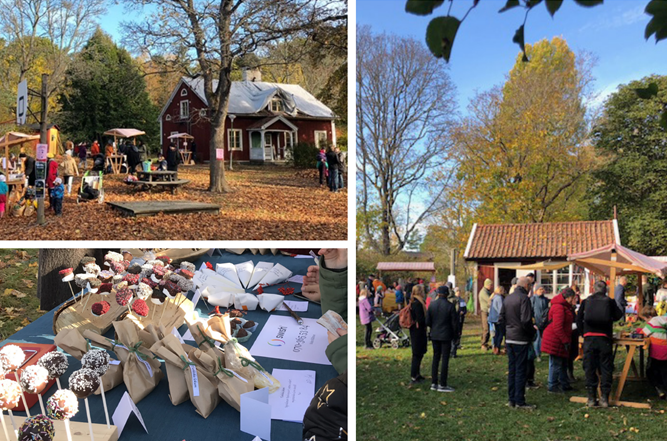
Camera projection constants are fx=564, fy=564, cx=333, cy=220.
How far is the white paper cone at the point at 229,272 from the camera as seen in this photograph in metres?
2.63

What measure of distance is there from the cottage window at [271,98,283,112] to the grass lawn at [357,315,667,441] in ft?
13.9

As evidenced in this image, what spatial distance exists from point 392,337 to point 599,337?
146 inches

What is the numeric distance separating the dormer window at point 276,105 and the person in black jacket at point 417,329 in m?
3.99

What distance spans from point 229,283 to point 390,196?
20105mm

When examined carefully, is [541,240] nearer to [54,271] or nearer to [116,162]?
[116,162]

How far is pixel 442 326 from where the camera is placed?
552 cm

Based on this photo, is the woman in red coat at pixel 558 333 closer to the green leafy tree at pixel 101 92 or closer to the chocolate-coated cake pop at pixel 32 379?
the chocolate-coated cake pop at pixel 32 379

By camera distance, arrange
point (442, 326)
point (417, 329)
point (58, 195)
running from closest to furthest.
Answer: point (442, 326), point (417, 329), point (58, 195)

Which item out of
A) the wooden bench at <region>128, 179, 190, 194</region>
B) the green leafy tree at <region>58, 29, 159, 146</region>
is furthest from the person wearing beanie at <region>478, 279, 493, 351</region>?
the green leafy tree at <region>58, 29, 159, 146</region>

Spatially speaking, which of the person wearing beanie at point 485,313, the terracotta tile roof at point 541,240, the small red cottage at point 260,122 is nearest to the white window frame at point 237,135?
the small red cottage at point 260,122

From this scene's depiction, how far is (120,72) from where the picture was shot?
7.12 m

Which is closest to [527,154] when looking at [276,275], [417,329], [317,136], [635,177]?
[635,177]

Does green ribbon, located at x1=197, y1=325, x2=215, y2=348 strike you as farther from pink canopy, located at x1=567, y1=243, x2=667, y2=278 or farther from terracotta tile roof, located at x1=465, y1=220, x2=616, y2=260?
terracotta tile roof, located at x1=465, y1=220, x2=616, y2=260

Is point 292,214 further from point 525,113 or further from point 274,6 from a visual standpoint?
point 525,113
